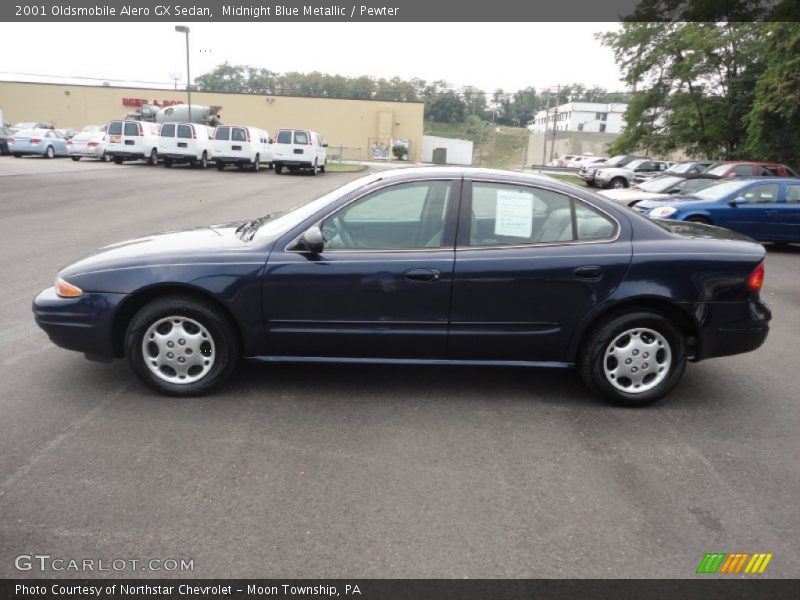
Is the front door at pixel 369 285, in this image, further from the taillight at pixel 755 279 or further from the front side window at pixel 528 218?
the taillight at pixel 755 279

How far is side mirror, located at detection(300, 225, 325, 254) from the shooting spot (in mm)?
4320

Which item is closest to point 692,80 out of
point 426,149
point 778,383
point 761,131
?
point 761,131

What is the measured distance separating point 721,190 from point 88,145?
92.6 feet

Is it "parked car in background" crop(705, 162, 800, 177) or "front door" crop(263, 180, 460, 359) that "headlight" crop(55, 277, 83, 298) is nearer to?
"front door" crop(263, 180, 460, 359)

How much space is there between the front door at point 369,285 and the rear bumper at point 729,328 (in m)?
1.84

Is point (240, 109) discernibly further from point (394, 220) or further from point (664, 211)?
point (394, 220)

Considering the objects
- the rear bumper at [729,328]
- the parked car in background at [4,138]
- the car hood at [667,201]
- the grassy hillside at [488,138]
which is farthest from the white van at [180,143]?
the grassy hillside at [488,138]

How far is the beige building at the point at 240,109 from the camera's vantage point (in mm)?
55688

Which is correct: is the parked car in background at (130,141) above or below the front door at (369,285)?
above

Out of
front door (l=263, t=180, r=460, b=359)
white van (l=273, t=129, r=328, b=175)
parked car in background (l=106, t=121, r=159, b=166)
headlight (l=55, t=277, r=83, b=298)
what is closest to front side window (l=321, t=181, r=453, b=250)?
front door (l=263, t=180, r=460, b=359)

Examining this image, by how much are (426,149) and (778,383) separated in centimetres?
6177

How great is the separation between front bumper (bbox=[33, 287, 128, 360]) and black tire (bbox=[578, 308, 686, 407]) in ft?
10.6

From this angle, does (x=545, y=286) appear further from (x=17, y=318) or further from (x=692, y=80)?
(x=692, y=80)

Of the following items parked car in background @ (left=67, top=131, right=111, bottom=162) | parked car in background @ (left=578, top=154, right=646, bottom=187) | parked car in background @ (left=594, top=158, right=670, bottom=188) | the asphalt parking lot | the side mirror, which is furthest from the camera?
parked car in background @ (left=67, top=131, right=111, bottom=162)
